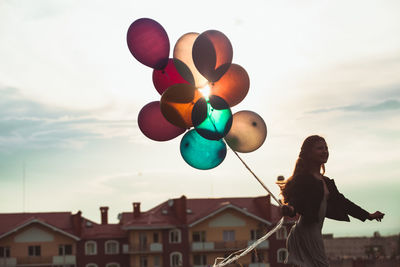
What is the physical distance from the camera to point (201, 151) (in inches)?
228

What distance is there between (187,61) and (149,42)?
1.45ft

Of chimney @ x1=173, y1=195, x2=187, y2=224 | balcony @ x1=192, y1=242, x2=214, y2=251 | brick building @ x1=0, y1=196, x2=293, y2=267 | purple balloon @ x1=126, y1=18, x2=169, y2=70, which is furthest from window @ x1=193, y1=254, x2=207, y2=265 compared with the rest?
purple balloon @ x1=126, y1=18, x2=169, y2=70

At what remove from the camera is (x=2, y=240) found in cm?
4091

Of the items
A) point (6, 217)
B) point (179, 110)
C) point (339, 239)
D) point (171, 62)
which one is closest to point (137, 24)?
point (171, 62)

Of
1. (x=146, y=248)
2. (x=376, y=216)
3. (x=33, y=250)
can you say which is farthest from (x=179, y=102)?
(x=33, y=250)

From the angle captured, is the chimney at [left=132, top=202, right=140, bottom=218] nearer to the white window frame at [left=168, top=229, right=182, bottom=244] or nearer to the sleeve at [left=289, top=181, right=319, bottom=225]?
the white window frame at [left=168, top=229, right=182, bottom=244]

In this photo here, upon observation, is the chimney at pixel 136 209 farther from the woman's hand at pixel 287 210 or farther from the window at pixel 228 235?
the woman's hand at pixel 287 210

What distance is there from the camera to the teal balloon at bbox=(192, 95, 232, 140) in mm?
5582

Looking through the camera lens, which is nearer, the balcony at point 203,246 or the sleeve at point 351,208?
the sleeve at point 351,208

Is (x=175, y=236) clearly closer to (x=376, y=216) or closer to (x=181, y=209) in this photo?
(x=181, y=209)

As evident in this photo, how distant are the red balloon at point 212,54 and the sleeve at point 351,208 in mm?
1750

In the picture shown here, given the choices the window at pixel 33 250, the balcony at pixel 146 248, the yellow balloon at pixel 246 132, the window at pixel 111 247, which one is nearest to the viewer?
the yellow balloon at pixel 246 132

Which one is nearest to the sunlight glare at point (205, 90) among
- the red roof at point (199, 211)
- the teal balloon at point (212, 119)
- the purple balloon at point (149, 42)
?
the teal balloon at point (212, 119)

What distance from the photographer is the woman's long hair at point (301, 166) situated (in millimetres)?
4578
